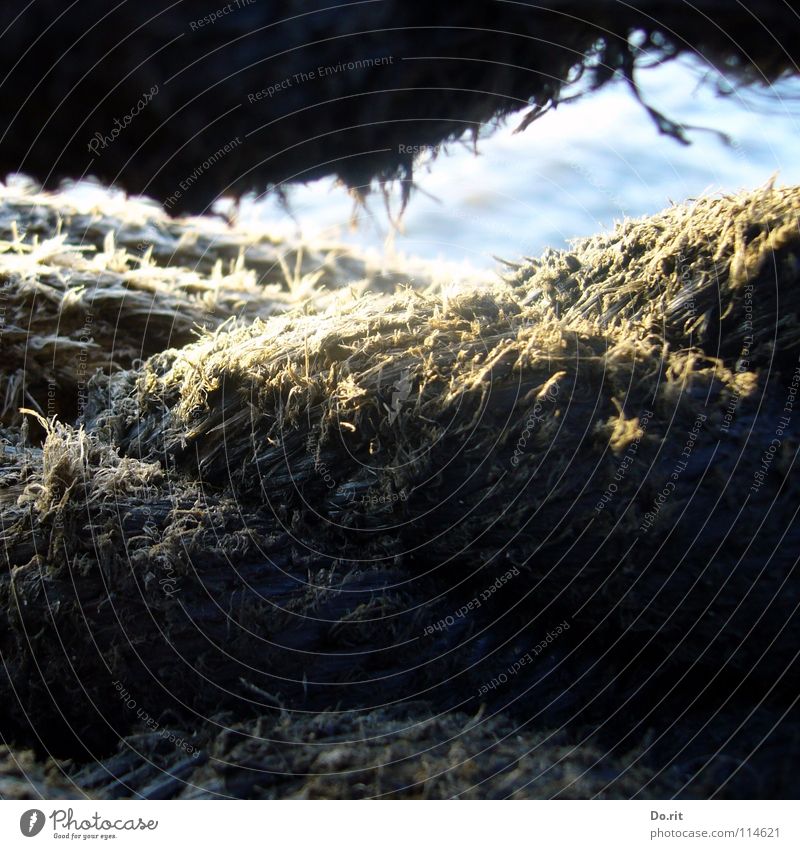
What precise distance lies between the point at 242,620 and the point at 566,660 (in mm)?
824

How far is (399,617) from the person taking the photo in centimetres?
182

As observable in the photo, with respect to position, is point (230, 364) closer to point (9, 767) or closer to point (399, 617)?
point (399, 617)

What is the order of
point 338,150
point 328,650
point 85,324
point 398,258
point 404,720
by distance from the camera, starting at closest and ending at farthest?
point 404,720
point 328,650
point 338,150
point 85,324
point 398,258

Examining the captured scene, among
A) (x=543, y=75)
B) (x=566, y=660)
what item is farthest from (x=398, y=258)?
(x=566, y=660)

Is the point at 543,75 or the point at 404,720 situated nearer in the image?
the point at 404,720

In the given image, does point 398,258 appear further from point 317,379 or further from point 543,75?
point 317,379

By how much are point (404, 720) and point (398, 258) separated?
2.72 metres

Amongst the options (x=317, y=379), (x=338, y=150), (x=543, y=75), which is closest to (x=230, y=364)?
(x=317, y=379)

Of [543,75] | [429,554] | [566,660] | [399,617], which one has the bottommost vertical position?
[566,660]

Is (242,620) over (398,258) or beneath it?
beneath

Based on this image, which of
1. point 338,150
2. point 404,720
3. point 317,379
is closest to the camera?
point 404,720
